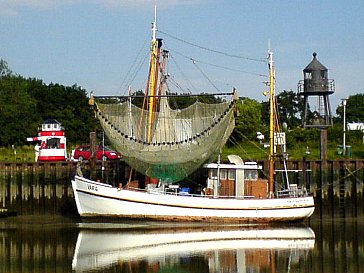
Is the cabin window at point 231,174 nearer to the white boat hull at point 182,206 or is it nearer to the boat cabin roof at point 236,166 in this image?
the boat cabin roof at point 236,166

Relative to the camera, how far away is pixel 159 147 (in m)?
40.2

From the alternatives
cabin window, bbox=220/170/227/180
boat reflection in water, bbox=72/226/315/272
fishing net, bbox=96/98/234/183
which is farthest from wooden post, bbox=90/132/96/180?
cabin window, bbox=220/170/227/180

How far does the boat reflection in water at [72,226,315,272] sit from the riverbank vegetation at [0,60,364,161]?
17172 mm

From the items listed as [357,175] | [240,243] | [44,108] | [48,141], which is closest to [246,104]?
[44,108]

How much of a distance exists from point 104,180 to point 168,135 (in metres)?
5.40

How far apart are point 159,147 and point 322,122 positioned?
15.8 m

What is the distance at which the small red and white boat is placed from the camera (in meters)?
49.9

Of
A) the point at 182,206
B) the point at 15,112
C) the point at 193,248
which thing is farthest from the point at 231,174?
the point at 15,112

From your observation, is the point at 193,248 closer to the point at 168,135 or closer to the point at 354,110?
the point at 168,135

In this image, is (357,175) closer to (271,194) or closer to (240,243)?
(271,194)

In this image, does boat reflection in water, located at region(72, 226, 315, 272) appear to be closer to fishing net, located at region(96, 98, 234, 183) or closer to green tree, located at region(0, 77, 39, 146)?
fishing net, located at region(96, 98, 234, 183)

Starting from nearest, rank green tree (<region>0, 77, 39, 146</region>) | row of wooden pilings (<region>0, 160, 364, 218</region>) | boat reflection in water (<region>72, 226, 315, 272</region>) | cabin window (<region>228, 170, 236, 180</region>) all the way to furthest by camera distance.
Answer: boat reflection in water (<region>72, 226, 315, 272</region>) < cabin window (<region>228, 170, 236, 180</region>) < row of wooden pilings (<region>0, 160, 364, 218</region>) < green tree (<region>0, 77, 39, 146</region>)

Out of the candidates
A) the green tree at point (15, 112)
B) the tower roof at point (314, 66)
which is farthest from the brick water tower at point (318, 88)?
the green tree at point (15, 112)

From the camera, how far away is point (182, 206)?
39031mm
